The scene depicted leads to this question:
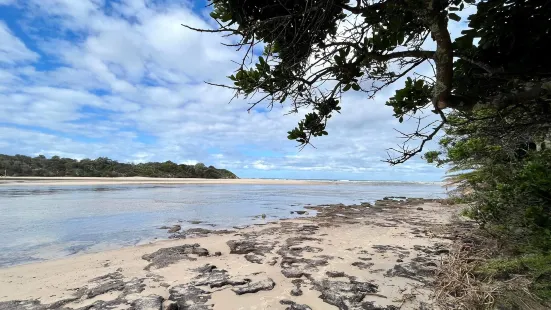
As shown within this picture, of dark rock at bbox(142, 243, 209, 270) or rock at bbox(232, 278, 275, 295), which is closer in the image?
rock at bbox(232, 278, 275, 295)

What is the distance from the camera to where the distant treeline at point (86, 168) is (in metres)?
35.4

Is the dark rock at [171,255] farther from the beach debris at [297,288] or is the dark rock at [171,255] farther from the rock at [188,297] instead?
the beach debris at [297,288]

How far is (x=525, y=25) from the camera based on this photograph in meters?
1.96

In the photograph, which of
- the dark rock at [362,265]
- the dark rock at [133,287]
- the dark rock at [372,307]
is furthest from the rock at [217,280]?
the dark rock at [362,265]

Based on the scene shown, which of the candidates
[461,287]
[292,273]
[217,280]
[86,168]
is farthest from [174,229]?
[86,168]

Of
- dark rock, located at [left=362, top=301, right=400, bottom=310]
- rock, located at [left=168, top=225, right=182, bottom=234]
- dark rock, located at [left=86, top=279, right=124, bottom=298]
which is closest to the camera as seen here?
dark rock, located at [left=362, top=301, right=400, bottom=310]

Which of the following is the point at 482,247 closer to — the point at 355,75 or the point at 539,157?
the point at 539,157

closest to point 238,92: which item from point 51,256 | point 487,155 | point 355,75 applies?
point 355,75

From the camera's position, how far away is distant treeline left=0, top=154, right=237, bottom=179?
35.4 m

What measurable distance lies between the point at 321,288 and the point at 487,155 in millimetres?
4499

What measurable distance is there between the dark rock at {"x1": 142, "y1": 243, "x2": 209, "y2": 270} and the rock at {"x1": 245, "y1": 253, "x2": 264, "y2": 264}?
84 centimetres

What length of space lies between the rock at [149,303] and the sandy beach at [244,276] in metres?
0.01

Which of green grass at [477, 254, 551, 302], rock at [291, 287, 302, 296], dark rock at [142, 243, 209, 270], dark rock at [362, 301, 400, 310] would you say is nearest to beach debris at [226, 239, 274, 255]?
dark rock at [142, 243, 209, 270]

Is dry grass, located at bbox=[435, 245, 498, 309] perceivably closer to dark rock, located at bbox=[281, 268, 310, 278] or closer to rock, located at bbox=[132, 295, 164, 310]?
dark rock, located at bbox=[281, 268, 310, 278]
